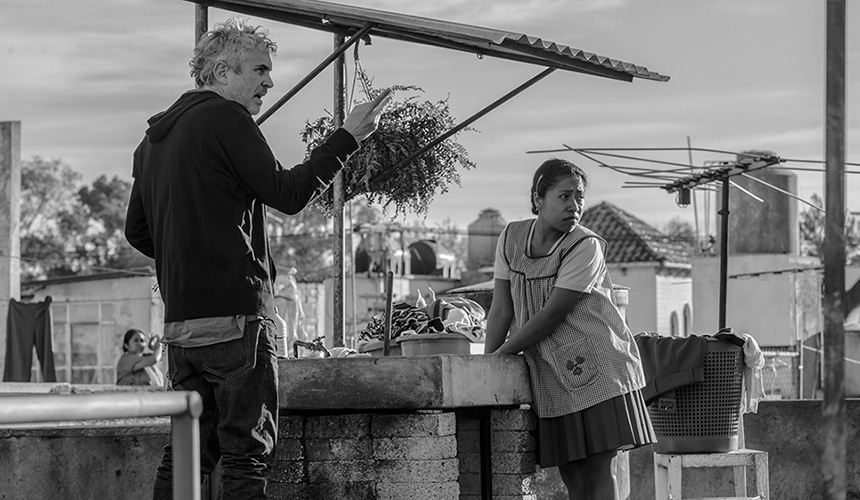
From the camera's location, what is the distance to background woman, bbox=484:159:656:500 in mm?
4914

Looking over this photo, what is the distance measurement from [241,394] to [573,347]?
1.50m

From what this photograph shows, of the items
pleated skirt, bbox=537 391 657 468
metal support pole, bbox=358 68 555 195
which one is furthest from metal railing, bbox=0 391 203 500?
metal support pole, bbox=358 68 555 195

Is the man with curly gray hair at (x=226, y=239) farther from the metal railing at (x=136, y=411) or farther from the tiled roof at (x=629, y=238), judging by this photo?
the tiled roof at (x=629, y=238)

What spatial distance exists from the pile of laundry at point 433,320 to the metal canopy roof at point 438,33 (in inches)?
50.2

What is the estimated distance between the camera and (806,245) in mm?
41250

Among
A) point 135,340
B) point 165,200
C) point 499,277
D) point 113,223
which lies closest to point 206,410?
point 165,200

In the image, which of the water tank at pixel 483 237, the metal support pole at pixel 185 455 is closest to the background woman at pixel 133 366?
the metal support pole at pixel 185 455

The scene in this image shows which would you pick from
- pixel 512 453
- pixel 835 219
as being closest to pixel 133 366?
pixel 512 453

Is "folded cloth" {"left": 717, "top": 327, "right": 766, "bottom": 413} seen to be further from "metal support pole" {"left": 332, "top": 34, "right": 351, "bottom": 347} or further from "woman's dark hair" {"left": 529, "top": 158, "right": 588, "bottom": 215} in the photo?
"metal support pole" {"left": 332, "top": 34, "right": 351, "bottom": 347}

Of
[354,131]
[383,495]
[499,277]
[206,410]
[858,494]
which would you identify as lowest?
[858,494]

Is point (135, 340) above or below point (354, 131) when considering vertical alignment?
below

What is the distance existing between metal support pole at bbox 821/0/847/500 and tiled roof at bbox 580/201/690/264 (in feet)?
114

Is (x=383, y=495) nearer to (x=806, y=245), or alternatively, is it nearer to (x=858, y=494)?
(x=858, y=494)

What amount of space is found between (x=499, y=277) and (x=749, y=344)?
5.49 feet
